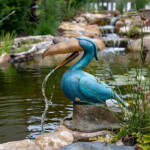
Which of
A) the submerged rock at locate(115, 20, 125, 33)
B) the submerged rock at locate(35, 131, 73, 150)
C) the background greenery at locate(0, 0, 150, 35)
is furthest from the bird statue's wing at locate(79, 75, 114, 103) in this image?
the submerged rock at locate(115, 20, 125, 33)

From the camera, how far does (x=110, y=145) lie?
239 centimetres

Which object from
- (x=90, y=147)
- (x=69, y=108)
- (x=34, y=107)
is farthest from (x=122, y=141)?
(x=34, y=107)

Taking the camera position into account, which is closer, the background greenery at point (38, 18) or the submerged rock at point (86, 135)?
the submerged rock at point (86, 135)

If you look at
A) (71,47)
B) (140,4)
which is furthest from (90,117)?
(140,4)

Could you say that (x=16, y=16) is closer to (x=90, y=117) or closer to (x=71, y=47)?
(x=71, y=47)

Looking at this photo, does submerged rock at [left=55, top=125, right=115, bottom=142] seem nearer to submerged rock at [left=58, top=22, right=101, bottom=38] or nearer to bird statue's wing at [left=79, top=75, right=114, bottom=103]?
bird statue's wing at [left=79, top=75, right=114, bottom=103]

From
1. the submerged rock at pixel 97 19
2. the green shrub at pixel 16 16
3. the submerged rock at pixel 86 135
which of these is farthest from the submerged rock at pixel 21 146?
the submerged rock at pixel 97 19

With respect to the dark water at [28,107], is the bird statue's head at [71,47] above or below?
above

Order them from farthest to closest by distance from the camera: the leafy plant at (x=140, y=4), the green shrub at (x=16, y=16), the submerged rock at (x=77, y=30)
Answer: the submerged rock at (x=77, y=30) → the green shrub at (x=16, y=16) → the leafy plant at (x=140, y=4)

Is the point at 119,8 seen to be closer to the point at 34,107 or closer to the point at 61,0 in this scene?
the point at 34,107

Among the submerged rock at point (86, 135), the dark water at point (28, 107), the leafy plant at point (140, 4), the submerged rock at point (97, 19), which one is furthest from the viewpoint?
the submerged rock at point (97, 19)

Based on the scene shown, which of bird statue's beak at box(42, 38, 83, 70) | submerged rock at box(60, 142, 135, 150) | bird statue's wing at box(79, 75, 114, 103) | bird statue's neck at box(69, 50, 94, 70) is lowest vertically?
submerged rock at box(60, 142, 135, 150)

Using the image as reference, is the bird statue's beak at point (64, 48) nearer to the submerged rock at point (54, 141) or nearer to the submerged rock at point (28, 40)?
the submerged rock at point (54, 141)

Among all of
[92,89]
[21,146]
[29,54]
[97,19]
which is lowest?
[29,54]
